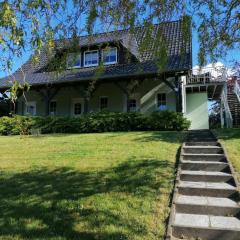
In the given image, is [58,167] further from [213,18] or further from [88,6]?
[213,18]

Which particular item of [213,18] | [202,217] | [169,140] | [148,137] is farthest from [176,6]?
[148,137]

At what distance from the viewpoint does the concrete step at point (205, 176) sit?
8.35 m

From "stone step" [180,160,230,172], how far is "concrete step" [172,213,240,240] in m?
2.73

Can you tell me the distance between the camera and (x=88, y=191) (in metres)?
8.06

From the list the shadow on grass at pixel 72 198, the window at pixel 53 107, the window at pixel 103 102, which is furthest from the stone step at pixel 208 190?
the window at pixel 53 107

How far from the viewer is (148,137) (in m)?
14.6

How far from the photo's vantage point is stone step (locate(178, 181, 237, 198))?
751 cm

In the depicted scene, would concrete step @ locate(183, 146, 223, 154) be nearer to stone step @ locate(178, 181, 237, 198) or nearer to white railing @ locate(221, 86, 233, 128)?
stone step @ locate(178, 181, 237, 198)

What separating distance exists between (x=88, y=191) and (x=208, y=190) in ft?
7.98

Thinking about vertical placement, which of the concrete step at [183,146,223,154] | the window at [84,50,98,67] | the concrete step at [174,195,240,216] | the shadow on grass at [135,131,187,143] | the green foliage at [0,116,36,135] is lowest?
the concrete step at [174,195,240,216]

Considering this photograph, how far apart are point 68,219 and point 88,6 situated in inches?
149

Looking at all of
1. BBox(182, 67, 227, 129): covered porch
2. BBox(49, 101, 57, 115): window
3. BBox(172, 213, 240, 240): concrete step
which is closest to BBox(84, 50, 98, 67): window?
BBox(49, 101, 57, 115): window

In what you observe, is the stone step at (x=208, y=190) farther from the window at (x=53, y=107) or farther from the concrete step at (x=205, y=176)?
the window at (x=53, y=107)

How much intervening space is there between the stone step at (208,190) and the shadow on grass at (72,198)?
44 centimetres
